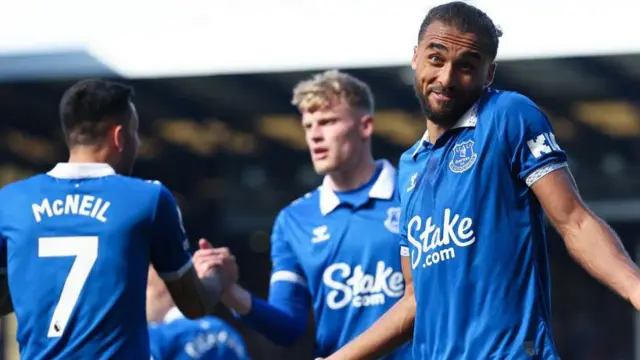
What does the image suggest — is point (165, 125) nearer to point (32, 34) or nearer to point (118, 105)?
point (32, 34)

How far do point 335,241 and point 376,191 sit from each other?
34cm

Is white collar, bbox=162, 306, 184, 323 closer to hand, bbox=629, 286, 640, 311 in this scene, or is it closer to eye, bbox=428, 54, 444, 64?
eye, bbox=428, 54, 444, 64

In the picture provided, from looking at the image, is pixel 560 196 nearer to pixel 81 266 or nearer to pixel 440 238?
pixel 440 238

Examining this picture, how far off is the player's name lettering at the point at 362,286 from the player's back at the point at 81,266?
1.48 metres

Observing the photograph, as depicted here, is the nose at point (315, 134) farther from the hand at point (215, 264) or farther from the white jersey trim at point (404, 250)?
the white jersey trim at point (404, 250)

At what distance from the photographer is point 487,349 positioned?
163 inches

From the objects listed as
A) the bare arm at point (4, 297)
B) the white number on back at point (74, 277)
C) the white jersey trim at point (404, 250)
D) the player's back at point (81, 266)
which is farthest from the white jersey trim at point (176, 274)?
the white jersey trim at point (404, 250)

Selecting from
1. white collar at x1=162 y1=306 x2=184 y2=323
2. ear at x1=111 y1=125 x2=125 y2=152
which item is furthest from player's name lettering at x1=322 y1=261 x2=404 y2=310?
ear at x1=111 y1=125 x2=125 y2=152

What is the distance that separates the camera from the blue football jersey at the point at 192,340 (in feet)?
22.0

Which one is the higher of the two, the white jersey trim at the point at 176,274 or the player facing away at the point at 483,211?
the player facing away at the point at 483,211

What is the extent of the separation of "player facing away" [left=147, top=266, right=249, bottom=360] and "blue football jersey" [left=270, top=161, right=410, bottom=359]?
0.37 m

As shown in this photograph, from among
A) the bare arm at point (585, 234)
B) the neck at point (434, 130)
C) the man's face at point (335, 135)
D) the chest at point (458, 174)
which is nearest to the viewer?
the bare arm at point (585, 234)

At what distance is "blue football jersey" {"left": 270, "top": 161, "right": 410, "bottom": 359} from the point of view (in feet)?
21.9

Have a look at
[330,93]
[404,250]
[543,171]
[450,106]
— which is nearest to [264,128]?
[330,93]
